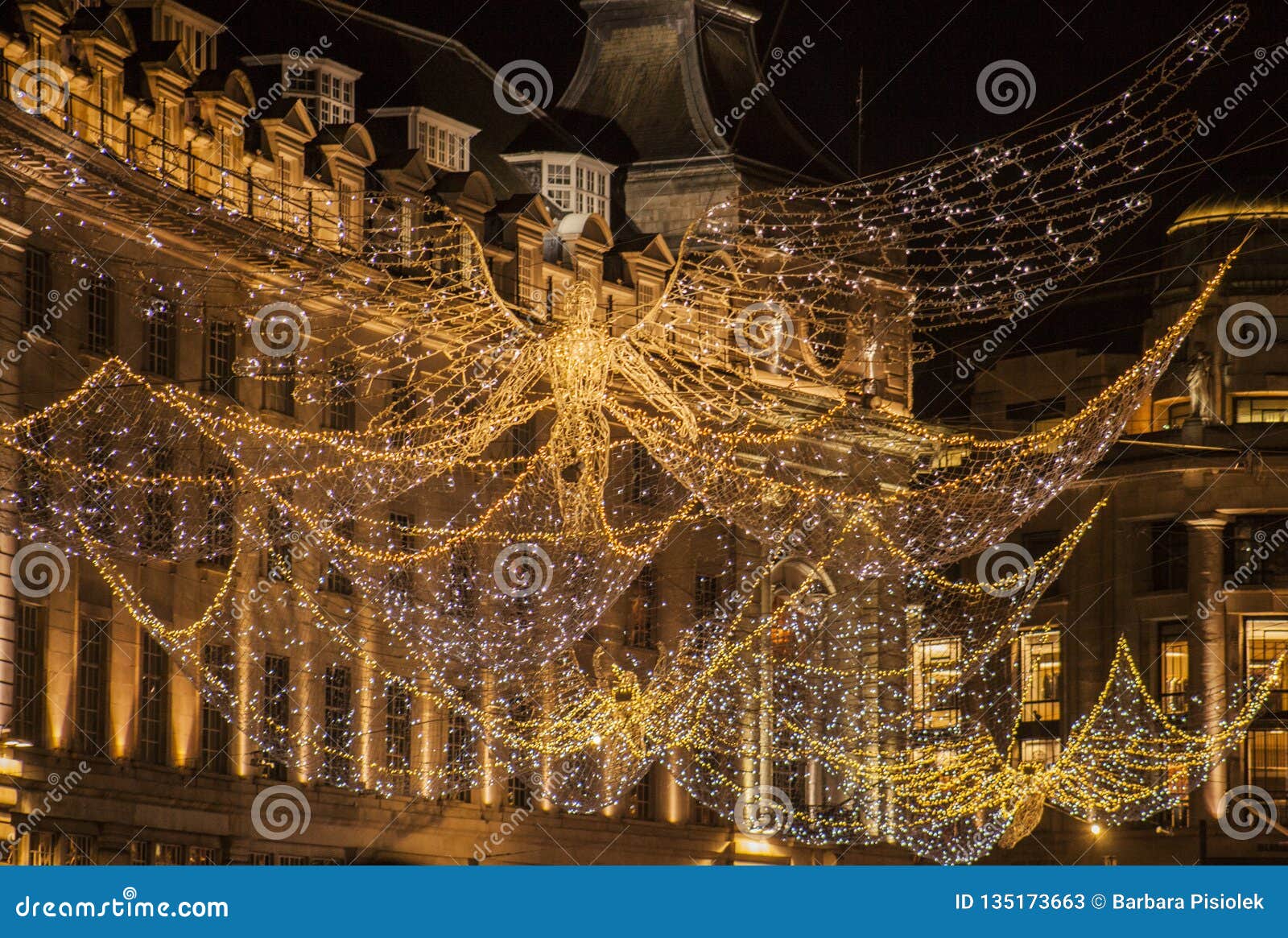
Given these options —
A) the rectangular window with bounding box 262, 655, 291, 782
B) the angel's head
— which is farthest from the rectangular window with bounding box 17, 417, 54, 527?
the rectangular window with bounding box 262, 655, 291, 782

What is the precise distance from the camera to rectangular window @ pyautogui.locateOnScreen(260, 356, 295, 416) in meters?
50.3

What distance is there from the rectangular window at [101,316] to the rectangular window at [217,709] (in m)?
5.64

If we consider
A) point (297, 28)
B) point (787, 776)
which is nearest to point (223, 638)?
point (297, 28)

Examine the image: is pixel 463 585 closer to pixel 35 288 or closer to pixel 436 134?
pixel 436 134

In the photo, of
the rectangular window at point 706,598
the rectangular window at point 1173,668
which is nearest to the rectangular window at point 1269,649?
the rectangular window at point 1173,668

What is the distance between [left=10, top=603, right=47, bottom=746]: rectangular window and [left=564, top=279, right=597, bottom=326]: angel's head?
11331 mm

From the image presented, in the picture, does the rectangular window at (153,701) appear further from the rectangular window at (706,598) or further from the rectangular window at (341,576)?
the rectangular window at (706,598)

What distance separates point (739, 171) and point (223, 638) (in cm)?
1989

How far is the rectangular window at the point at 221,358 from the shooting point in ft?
161

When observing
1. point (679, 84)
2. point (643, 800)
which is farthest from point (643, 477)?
point (679, 84)

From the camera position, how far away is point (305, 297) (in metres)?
50.0

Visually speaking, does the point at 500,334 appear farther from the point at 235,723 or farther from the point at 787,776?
the point at 787,776

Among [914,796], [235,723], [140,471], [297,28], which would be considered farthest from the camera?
[914,796]

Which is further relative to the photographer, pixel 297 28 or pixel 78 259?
pixel 297 28
